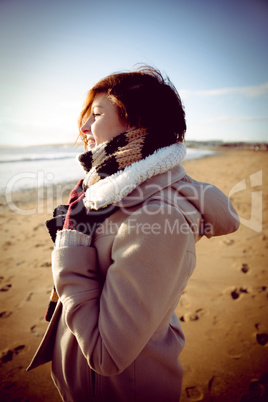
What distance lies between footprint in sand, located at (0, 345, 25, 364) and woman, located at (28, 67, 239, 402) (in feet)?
5.44

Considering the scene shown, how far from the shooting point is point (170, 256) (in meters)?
0.81

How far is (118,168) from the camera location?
3.40ft

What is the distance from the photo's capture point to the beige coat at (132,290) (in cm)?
79

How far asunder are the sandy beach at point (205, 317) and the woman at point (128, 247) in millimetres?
1350

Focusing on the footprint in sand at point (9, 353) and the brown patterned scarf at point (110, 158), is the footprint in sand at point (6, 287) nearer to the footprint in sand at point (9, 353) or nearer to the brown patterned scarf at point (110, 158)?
the footprint in sand at point (9, 353)

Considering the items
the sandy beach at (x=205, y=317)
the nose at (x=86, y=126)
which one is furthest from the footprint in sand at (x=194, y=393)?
the nose at (x=86, y=126)

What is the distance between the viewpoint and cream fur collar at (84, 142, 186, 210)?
944mm

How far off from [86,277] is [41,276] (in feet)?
10.9

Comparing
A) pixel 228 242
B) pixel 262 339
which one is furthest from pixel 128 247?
pixel 228 242

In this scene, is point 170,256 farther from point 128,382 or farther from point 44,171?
point 44,171

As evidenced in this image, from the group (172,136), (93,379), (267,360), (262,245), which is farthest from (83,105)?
(262,245)

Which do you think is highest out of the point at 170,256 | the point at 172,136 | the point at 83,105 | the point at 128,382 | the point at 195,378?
the point at 83,105

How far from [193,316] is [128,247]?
8.62ft

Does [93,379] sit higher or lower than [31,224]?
higher
